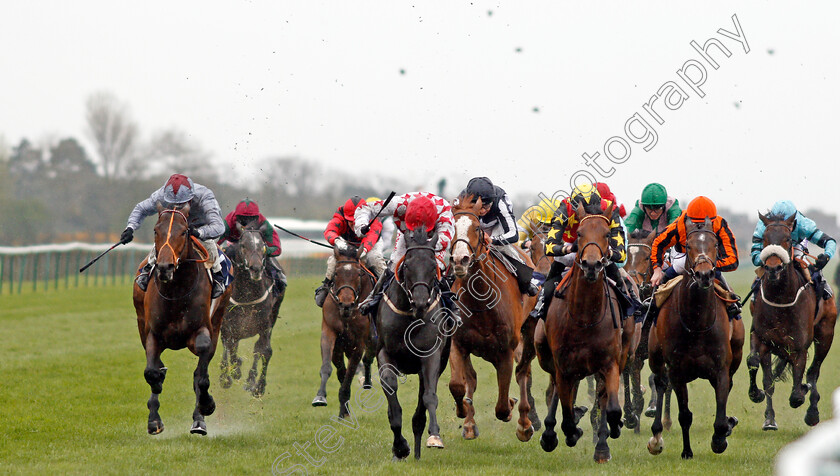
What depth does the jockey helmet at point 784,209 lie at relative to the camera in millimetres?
9375

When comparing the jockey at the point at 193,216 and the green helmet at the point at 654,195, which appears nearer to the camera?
the jockey at the point at 193,216

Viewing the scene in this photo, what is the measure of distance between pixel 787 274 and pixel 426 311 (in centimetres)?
435

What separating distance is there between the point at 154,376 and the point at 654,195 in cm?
520

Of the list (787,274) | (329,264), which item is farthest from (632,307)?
(329,264)

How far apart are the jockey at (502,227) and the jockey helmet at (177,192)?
2575 millimetres

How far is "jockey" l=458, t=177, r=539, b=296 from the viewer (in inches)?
343

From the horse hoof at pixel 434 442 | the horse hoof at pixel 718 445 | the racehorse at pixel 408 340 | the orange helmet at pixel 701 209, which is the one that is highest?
the orange helmet at pixel 701 209

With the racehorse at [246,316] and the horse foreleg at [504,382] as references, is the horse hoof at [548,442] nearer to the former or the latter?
the horse foreleg at [504,382]

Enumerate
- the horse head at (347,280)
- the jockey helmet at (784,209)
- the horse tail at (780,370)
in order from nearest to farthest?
the jockey helmet at (784,209), the horse head at (347,280), the horse tail at (780,370)

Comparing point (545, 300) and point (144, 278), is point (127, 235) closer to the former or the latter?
point (144, 278)

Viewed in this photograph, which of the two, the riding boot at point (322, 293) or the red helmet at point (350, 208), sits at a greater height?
the red helmet at point (350, 208)

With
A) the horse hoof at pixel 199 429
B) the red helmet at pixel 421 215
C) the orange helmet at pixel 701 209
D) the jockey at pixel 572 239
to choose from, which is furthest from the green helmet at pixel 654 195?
the horse hoof at pixel 199 429

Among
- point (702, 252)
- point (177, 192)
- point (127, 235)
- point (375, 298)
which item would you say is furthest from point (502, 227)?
point (127, 235)

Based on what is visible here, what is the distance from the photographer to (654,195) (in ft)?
32.1
